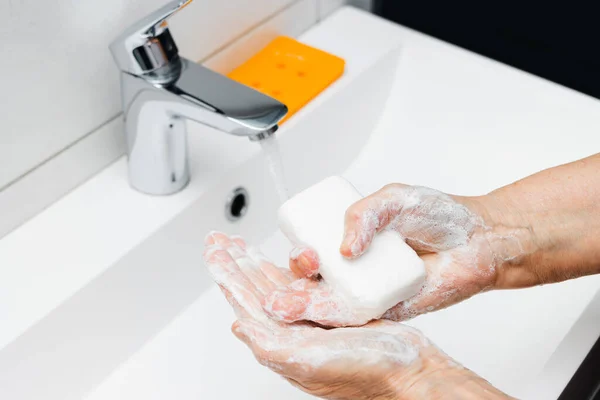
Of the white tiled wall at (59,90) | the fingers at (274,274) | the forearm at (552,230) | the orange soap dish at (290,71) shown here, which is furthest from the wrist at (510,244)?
the white tiled wall at (59,90)

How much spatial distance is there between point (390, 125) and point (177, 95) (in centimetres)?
44

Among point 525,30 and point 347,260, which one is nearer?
point 347,260

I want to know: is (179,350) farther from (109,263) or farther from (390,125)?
(390,125)

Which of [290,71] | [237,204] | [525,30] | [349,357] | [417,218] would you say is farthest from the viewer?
[525,30]

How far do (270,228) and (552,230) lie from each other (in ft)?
1.24

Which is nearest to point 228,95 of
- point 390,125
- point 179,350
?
point 179,350

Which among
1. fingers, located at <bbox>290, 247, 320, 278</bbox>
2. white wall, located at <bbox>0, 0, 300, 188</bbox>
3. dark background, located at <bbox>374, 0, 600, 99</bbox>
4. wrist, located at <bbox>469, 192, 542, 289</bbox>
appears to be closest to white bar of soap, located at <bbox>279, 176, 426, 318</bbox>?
fingers, located at <bbox>290, 247, 320, 278</bbox>

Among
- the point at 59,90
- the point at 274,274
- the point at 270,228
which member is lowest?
the point at 270,228

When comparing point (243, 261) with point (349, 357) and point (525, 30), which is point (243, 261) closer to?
point (349, 357)

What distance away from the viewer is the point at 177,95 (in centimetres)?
72

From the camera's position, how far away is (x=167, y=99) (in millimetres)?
729

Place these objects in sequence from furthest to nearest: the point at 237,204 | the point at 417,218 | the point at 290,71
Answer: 1. the point at 290,71
2. the point at 237,204
3. the point at 417,218

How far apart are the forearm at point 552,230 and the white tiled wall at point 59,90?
44 centimetres

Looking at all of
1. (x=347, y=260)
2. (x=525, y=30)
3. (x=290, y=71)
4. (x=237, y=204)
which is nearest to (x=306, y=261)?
(x=347, y=260)
